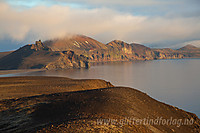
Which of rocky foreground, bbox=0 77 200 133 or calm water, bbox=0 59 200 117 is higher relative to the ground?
rocky foreground, bbox=0 77 200 133

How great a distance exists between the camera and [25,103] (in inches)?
685

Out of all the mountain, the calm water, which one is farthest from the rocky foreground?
the mountain

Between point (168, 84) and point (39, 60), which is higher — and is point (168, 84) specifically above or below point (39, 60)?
below

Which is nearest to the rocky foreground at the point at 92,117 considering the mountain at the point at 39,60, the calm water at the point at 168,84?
the calm water at the point at 168,84

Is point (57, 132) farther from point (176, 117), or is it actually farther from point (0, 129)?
point (176, 117)

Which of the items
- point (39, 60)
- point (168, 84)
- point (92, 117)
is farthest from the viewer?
point (39, 60)

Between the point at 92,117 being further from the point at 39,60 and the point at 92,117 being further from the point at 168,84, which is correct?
the point at 39,60

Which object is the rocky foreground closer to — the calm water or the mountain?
the calm water

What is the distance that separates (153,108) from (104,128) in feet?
37.5

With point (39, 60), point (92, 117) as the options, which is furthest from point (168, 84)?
point (39, 60)

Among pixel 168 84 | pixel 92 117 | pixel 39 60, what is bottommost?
pixel 168 84

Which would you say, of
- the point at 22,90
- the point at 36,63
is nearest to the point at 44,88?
the point at 22,90

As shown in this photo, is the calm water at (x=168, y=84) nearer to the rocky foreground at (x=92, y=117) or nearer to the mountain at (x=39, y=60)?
the rocky foreground at (x=92, y=117)

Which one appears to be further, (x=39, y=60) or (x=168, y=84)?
(x=39, y=60)
